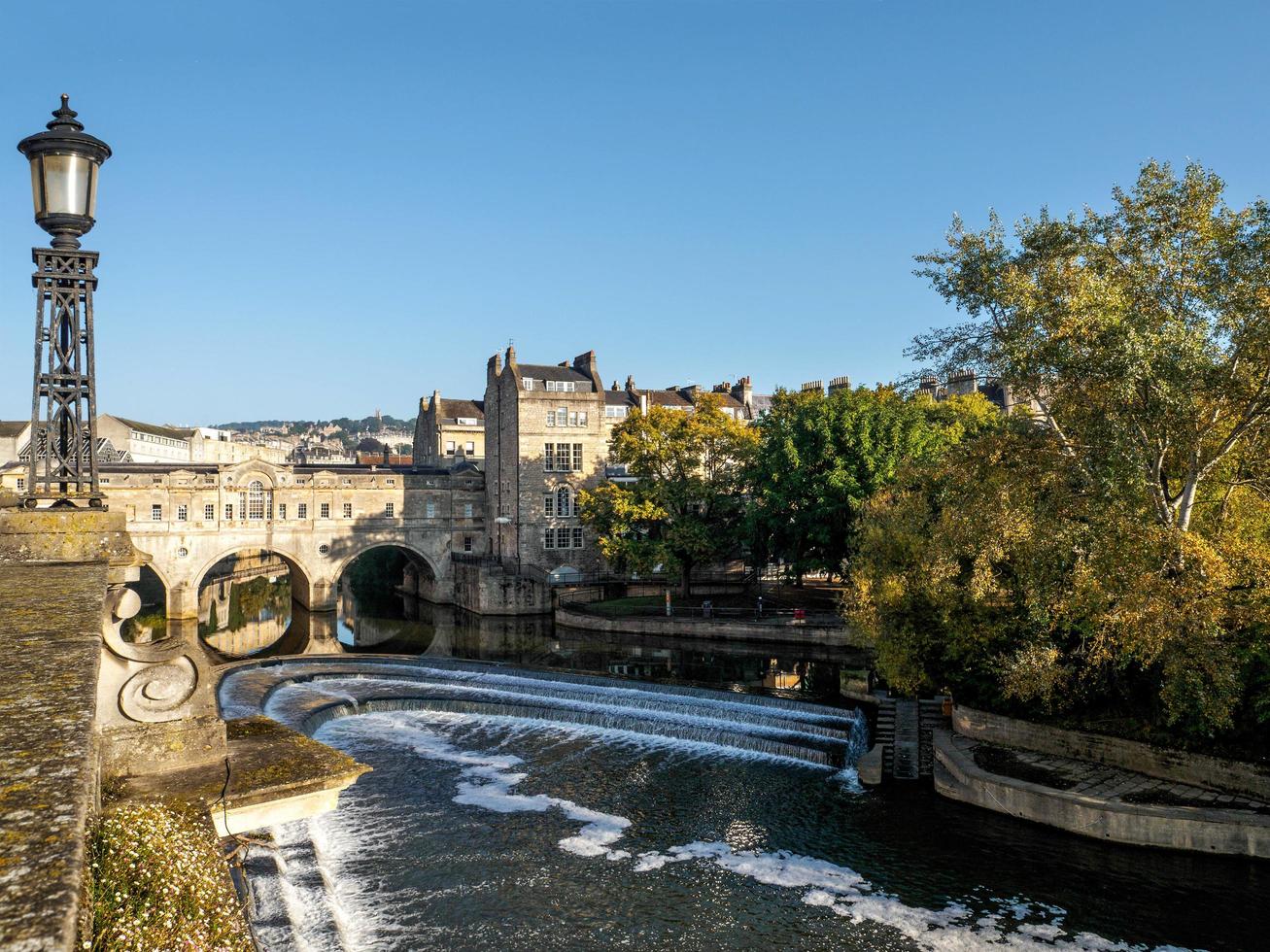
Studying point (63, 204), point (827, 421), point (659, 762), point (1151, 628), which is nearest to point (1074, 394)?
point (1151, 628)

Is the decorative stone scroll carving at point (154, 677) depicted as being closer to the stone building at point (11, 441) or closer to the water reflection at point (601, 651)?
Result: the water reflection at point (601, 651)

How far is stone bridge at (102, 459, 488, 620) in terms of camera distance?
5559 centimetres

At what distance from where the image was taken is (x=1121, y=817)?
62.9 feet

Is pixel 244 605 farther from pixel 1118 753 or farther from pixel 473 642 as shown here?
pixel 1118 753

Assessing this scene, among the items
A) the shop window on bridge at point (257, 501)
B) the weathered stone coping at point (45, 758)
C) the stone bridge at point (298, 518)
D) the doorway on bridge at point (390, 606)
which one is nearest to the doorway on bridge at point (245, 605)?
the stone bridge at point (298, 518)

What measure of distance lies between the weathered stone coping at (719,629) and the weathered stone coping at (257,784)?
120ft

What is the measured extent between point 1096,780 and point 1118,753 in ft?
4.29

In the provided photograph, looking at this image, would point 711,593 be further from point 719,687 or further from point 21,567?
point 21,567

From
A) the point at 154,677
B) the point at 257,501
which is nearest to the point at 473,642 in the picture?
the point at 257,501

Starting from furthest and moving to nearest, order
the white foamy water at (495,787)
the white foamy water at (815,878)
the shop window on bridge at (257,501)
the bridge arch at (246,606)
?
the shop window on bridge at (257,501) → the bridge arch at (246,606) → the white foamy water at (495,787) → the white foamy water at (815,878)

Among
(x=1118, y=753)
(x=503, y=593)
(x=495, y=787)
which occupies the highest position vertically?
(x=503, y=593)

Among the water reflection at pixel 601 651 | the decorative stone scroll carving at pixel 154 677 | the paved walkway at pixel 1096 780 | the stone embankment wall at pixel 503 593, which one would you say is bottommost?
the water reflection at pixel 601 651

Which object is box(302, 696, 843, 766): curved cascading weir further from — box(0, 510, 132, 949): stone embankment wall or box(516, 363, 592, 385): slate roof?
box(516, 363, 592, 385): slate roof

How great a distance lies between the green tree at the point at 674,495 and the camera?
54.9m
